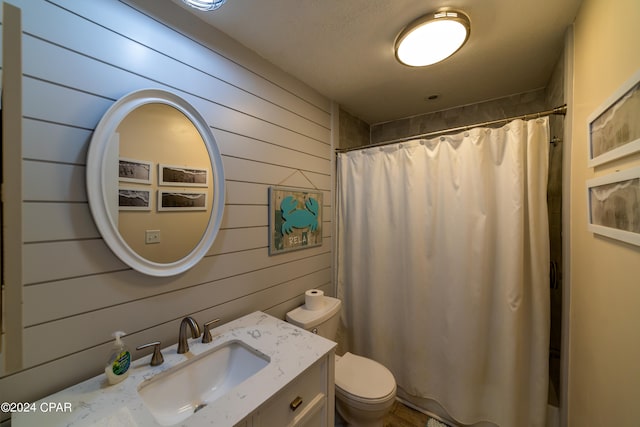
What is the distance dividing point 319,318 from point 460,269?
100 cm

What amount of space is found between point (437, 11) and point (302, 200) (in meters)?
1.31

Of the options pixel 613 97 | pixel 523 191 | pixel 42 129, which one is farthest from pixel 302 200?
pixel 613 97

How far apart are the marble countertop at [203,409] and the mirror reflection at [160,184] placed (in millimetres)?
438

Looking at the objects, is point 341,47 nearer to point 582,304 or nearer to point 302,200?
point 302,200

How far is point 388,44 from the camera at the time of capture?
1.34m

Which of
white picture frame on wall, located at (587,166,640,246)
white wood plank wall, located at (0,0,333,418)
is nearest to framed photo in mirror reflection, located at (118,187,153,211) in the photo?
white wood plank wall, located at (0,0,333,418)

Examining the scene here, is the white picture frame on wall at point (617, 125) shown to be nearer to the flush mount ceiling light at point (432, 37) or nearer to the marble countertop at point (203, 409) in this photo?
the flush mount ceiling light at point (432, 37)

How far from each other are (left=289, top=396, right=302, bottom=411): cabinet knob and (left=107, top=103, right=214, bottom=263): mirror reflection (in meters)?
0.80

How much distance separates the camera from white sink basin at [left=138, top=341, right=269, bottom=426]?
2.83 ft

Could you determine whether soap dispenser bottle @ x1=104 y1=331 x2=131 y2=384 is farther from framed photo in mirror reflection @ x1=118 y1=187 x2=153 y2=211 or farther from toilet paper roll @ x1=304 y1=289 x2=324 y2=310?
toilet paper roll @ x1=304 y1=289 x2=324 y2=310

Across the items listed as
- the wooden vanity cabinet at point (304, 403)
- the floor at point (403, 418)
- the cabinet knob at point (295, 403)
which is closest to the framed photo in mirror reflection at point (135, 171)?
the wooden vanity cabinet at point (304, 403)

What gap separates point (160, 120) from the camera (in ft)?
3.41

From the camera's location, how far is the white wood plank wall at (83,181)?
2.48 feet

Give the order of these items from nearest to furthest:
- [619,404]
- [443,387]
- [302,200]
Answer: [619,404] → [443,387] → [302,200]
